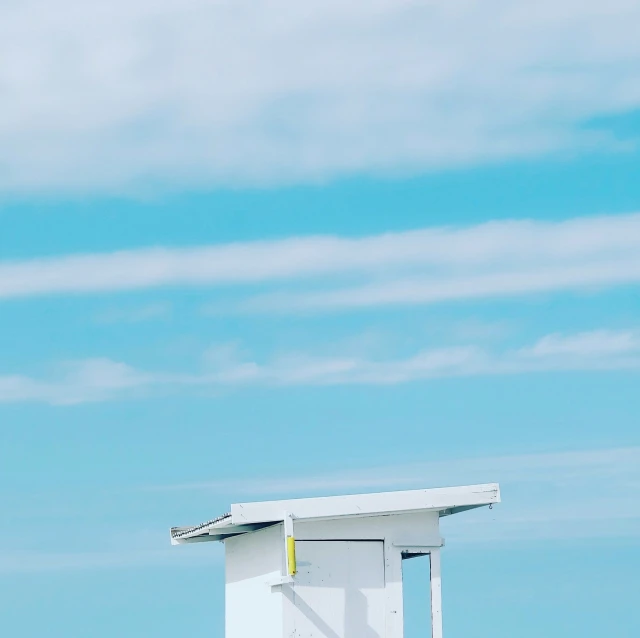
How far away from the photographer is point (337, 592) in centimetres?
1903

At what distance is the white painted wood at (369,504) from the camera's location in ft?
60.7

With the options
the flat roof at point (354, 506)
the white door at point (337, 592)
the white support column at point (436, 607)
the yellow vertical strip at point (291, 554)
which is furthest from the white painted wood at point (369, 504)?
the white support column at point (436, 607)

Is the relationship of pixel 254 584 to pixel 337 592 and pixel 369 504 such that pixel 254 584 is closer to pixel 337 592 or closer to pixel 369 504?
pixel 337 592

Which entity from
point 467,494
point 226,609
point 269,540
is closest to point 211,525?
point 269,540

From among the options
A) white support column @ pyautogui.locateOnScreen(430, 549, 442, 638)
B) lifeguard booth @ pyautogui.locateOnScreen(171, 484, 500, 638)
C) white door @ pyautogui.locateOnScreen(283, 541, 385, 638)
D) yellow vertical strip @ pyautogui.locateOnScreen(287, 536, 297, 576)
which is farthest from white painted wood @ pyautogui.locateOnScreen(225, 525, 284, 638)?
white support column @ pyautogui.locateOnScreen(430, 549, 442, 638)

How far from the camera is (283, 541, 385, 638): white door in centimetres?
1878

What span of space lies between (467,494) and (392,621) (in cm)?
223

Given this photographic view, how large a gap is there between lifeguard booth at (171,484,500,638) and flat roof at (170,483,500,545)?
0.05ft

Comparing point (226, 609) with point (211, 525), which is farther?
point (226, 609)

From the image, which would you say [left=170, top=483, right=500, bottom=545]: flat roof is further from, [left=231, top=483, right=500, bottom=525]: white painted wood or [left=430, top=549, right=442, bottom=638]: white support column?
[left=430, top=549, right=442, bottom=638]: white support column

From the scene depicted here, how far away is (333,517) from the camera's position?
A: 18938mm

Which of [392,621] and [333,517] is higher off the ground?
[333,517]

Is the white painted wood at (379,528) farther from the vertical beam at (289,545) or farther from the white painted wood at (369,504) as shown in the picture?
the vertical beam at (289,545)

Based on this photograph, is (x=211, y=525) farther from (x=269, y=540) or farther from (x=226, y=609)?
(x=226, y=609)
